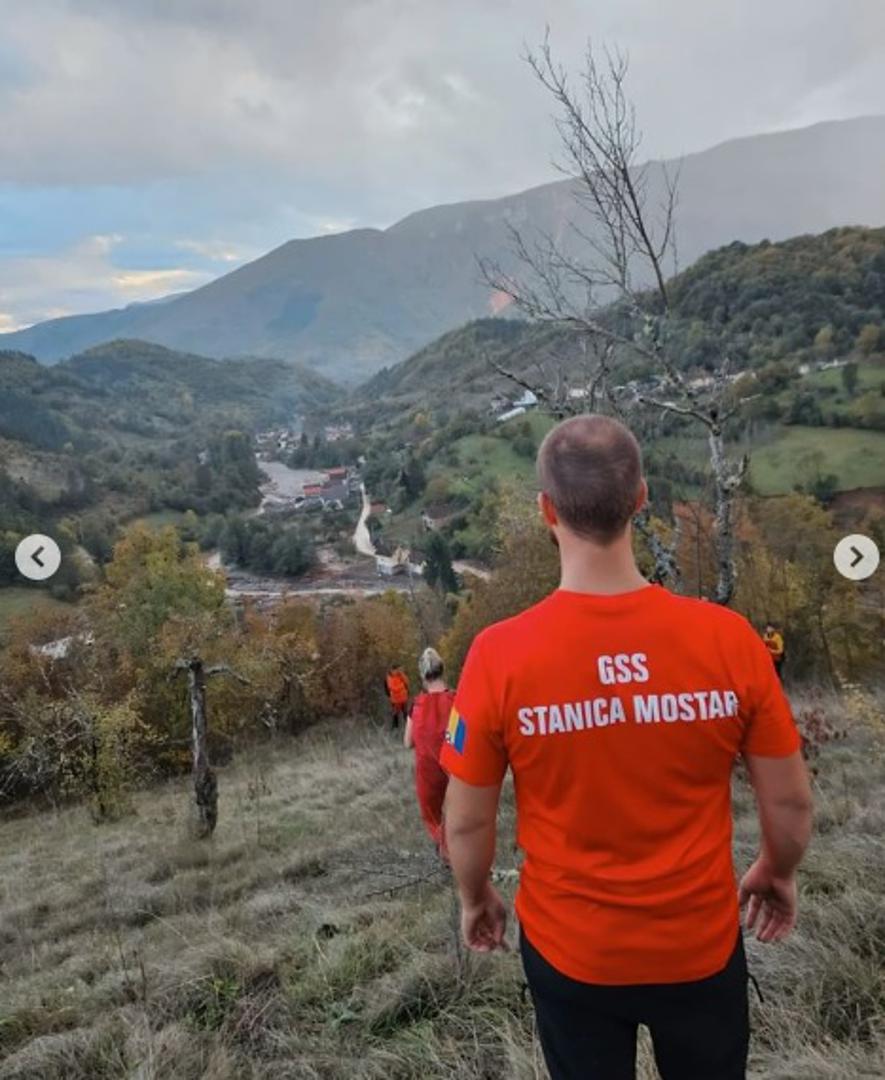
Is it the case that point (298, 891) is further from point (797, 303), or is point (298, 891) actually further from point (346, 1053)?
point (797, 303)

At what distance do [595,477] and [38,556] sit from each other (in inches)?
313

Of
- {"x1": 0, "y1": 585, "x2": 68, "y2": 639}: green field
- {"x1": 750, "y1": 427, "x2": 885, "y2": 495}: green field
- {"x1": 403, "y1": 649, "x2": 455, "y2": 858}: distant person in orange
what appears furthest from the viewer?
{"x1": 0, "y1": 585, "x2": 68, "y2": 639}: green field

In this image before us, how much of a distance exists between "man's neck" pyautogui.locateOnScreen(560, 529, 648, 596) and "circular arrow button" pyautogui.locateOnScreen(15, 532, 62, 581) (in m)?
7.48

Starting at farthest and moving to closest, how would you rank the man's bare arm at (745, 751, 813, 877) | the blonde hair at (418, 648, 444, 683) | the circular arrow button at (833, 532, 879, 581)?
the circular arrow button at (833, 532, 879, 581), the blonde hair at (418, 648, 444, 683), the man's bare arm at (745, 751, 813, 877)

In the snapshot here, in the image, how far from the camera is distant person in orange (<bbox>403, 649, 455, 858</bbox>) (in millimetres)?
4535

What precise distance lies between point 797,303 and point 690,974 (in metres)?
70.2

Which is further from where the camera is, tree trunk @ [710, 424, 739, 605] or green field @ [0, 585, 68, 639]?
green field @ [0, 585, 68, 639]

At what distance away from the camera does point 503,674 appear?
4.79ft

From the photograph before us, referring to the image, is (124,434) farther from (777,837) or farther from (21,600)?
(777,837)

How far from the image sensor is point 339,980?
136 inches

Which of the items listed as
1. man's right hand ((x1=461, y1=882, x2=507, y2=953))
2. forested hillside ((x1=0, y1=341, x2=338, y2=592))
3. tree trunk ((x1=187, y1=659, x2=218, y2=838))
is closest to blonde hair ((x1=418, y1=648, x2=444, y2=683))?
man's right hand ((x1=461, y1=882, x2=507, y2=953))

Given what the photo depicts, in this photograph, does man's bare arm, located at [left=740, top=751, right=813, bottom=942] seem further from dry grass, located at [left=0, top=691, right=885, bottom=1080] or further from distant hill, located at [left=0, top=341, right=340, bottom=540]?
distant hill, located at [left=0, top=341, right=340, bottom=540]

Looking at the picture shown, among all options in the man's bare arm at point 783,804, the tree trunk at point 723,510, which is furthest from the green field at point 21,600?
the man's bare arm at point 783,804

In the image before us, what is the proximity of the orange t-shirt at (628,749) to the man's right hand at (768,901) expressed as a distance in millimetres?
240
